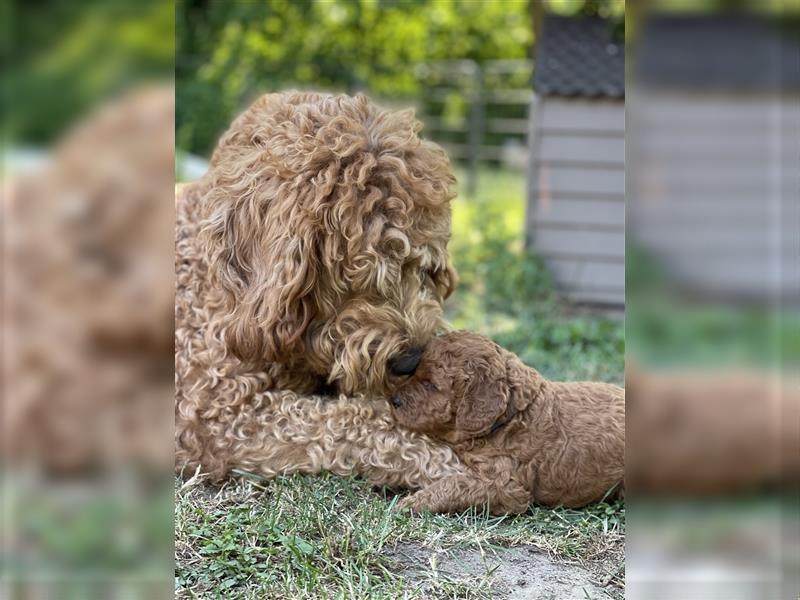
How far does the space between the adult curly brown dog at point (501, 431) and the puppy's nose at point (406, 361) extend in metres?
0.03

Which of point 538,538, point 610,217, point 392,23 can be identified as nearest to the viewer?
point 538,538

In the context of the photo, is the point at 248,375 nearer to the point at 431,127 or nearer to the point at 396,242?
the point at 396,242

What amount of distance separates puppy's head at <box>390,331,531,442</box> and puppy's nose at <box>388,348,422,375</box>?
0.09ft

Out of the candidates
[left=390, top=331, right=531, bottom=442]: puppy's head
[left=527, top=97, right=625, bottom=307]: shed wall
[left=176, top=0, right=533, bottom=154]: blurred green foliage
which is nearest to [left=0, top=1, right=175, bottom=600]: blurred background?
[left=390, top=331, right=531, bottom=442]: puppy's head

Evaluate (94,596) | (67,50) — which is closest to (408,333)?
(94,596)

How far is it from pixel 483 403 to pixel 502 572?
0.67 meters

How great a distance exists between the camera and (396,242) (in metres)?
3.38

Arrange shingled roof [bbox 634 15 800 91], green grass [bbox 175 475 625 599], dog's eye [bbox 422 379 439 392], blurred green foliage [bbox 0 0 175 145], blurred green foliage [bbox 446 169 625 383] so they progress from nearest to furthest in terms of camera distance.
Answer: blurred green foliage [bbox 0 0 175 145]
shingled roof [bbox 634 15 800 91]
green grass [bbox 175 475 625 599]
dog's eye [bbox 422 379 439 392]
blurred green foliage [bbox 446 169 625 383]

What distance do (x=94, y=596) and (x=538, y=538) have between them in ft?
6.78

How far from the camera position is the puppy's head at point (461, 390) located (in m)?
3.39

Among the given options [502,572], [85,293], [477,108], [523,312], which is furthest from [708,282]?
[477,108]

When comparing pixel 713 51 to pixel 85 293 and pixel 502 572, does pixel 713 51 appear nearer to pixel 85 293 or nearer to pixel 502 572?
pixel 85 293

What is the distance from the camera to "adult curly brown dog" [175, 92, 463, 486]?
3350mm

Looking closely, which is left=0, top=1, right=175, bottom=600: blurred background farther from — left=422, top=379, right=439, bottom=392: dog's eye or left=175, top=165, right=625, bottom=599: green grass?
left=422, top=379, right=439, bottom=392: dog's eye
